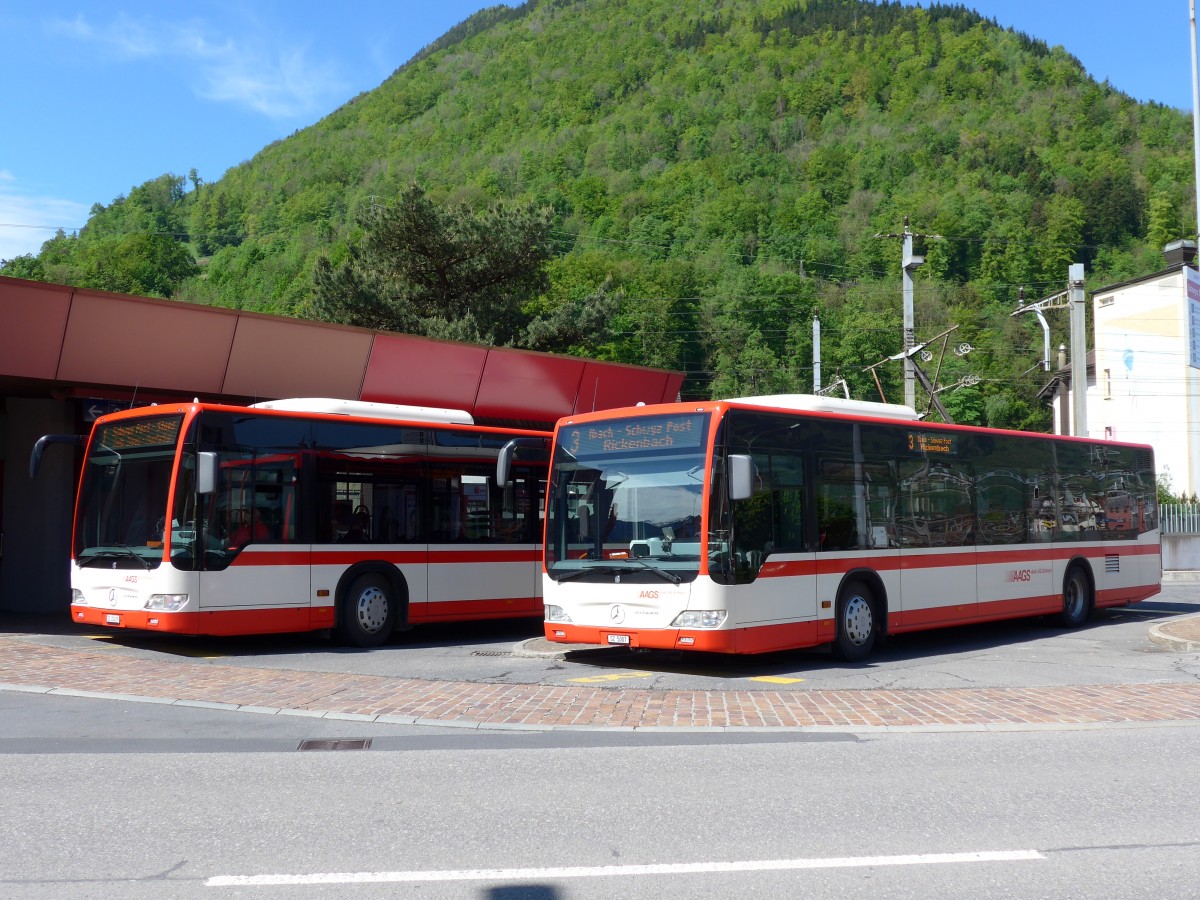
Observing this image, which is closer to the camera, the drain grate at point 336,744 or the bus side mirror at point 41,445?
the drain grate at point 336,744

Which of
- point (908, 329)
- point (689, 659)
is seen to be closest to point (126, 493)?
point (689, 659)

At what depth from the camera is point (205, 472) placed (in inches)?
520

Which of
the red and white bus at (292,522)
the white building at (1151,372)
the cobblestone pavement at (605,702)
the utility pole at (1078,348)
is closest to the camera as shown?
the cobblestone pavement at (605,702)

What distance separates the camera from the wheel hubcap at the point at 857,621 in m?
13.9

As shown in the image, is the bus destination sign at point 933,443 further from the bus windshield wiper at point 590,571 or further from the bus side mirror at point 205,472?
the bus side mirror at point 205,472

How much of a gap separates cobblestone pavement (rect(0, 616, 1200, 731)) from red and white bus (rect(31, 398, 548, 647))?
1305 millimetres

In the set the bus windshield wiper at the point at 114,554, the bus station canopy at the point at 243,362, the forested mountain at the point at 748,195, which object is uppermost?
the forested mountain at the point at 748,195

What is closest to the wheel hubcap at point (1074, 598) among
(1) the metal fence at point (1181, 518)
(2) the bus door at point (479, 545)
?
(2) the bus door at point (479, 545)

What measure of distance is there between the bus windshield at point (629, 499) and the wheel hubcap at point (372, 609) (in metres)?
3.22

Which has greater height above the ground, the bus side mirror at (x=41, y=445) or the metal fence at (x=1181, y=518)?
the bus side mirror at (x=41, y=445)

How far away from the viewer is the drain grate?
876 centimetres

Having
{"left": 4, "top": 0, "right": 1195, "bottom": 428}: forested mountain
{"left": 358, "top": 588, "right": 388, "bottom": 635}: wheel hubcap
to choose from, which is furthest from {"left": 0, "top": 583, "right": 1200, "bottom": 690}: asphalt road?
{"left": 4, "top": 0, "right": 1195, "bottom": 428}: forested mountain

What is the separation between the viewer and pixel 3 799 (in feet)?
22.8

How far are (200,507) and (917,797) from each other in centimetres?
941
